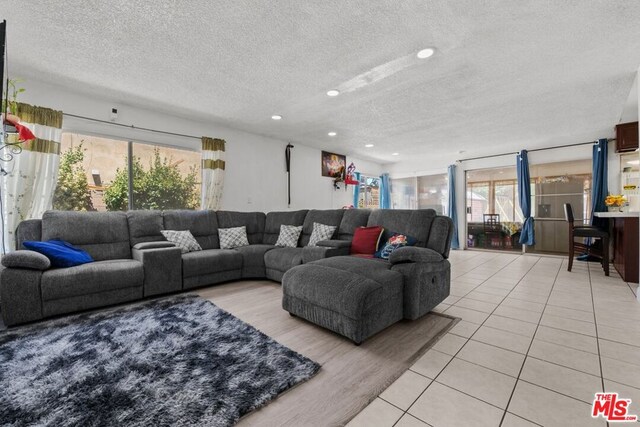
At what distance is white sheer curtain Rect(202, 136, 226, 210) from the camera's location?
4258mm

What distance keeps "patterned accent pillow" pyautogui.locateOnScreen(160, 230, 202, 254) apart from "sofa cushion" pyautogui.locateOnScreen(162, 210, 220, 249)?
0.44ft

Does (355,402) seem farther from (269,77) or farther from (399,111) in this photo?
(399,111)

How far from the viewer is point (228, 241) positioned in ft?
12.9

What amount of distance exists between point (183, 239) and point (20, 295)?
1519 mm

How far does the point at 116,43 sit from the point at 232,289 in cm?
268

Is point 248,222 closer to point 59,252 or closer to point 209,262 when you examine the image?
point 209,262

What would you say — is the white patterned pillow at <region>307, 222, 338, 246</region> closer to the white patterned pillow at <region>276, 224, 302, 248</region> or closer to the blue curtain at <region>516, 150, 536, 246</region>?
the white patterned pillow at <region>276, 224, 302, 248</region>

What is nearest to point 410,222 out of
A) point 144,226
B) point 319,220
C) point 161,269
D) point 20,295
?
point 319,220

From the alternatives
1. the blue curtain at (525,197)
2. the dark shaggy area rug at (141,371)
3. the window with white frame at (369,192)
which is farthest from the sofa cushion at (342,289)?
the window with white frame at (369,192)

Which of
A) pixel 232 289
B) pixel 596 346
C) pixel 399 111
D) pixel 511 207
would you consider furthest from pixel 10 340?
pixel 511 207

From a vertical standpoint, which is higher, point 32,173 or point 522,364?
point 32,173

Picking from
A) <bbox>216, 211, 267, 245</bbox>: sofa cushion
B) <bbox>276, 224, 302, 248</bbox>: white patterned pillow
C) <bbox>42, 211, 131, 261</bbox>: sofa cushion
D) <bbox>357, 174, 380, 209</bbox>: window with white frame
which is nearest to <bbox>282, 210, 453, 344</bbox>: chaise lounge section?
<bbox>276, 224, 302, 248</bbox>: white patterned pillow

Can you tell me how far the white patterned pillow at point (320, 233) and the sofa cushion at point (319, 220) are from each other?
0.05m

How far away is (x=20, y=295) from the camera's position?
2.18m
